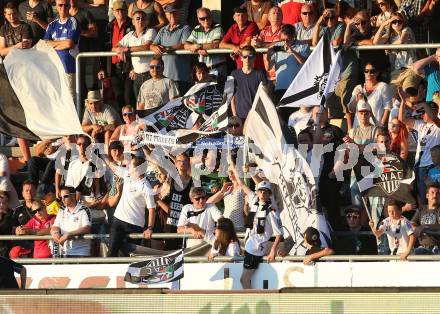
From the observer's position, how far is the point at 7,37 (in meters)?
23.0

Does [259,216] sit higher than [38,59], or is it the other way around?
[38,59]

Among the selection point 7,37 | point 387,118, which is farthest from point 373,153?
point 7,37

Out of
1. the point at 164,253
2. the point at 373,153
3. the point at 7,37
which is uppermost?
the point at 7,37

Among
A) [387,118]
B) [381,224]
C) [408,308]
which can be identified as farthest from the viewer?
[387,118]

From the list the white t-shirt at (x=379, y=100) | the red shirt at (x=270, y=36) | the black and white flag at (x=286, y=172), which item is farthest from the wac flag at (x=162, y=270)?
the red shirt at (x=270, y=36)

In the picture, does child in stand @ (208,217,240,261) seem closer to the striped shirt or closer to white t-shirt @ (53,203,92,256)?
white t-shirt @ (53,203,92,256)

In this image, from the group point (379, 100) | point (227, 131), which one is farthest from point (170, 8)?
point (379, 100)

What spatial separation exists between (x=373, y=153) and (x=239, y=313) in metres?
5.15

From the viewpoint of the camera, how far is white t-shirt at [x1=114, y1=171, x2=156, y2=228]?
66.3 feet

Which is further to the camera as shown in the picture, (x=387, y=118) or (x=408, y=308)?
(x=387, y=118)

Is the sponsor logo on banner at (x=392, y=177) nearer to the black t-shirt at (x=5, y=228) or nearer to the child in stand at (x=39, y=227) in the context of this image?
the child in stand at (x=39, y=227)

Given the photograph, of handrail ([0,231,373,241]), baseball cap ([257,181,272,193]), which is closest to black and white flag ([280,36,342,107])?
baseball cap ([257,181,272,193])

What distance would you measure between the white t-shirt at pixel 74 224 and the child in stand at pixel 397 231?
3.85 meters

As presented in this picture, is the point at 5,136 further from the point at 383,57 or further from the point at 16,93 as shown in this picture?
the point at 383,57
